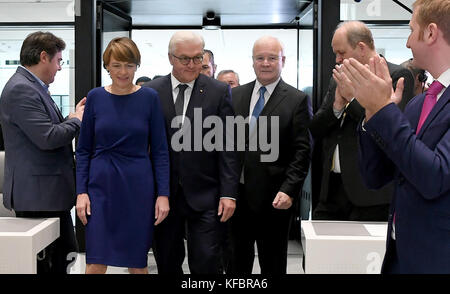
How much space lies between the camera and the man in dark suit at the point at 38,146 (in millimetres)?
2545

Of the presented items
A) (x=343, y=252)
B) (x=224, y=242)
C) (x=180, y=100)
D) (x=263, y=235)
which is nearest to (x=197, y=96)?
(x=180, y=100)

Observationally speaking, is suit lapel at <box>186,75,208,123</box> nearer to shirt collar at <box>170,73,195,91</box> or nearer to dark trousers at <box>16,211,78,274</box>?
shirt collar at <box>170,73,195,91</box>

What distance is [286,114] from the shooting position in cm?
286

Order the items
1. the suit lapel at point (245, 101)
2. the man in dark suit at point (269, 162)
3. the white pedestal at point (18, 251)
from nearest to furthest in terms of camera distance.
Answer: the white pedestal at point (18, 251) < the man in dark suit at point (269, 162) < the suit lapel at point (245, 101)

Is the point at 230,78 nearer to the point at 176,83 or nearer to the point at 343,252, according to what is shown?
the point at 176,83

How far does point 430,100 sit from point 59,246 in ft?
6.83

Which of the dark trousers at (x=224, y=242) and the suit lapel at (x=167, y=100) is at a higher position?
the suit lapel at (x=167, y=100)

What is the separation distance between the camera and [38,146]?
8.38ft

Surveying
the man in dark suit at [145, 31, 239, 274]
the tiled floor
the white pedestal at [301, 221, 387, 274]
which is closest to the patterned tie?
the white pedestal at [301, 221, 387, 274]

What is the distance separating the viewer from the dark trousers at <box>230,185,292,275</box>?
288cm

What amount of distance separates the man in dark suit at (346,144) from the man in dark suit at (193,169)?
52 centimetres

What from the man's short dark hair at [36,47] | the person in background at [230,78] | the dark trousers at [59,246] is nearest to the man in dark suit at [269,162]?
the dark trousers at [59,246]

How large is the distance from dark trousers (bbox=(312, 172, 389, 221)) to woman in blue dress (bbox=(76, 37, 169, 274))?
0.87 meters

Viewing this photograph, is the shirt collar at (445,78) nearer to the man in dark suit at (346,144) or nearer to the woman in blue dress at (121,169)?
the man in dark suit at (346,144)
